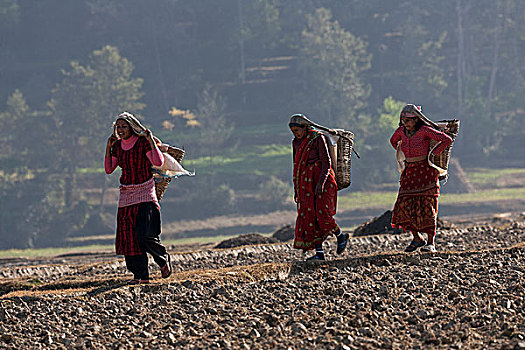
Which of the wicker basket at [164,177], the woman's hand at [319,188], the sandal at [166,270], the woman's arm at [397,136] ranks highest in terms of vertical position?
the woman's arm at [397,136]

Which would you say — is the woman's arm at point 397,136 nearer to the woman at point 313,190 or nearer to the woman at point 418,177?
the woman at point 418,177

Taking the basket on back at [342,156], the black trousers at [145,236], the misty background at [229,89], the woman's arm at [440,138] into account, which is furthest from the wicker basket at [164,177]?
the misty background at [229,89]

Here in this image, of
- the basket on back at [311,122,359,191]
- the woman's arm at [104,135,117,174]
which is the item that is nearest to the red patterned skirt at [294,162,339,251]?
the basket on back at [311,122,359,191]

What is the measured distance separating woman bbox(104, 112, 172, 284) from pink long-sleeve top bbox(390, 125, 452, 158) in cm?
274

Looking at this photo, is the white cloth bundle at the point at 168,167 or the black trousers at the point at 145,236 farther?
the white cloth bundle at the point at 168,167

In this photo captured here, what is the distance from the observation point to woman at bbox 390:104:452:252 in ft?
26.5

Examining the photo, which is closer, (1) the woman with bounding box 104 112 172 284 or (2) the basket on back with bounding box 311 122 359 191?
(1) the woman with bounding box 104 112 172 284

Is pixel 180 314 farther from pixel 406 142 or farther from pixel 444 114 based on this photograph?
pixel 444 114

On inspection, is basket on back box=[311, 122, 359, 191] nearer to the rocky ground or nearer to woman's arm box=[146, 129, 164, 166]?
the rocky ground

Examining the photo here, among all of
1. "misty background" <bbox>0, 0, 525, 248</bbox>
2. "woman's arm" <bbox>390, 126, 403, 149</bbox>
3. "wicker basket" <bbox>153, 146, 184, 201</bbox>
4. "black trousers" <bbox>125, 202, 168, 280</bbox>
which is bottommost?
"black trousers" <bbox>125, 202, 168, 280</bbox>

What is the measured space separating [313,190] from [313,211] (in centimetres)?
22

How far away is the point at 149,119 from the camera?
50031 millimetres

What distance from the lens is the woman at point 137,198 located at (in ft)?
23.4

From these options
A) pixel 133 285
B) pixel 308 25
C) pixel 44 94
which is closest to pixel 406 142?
pixel 133 285
